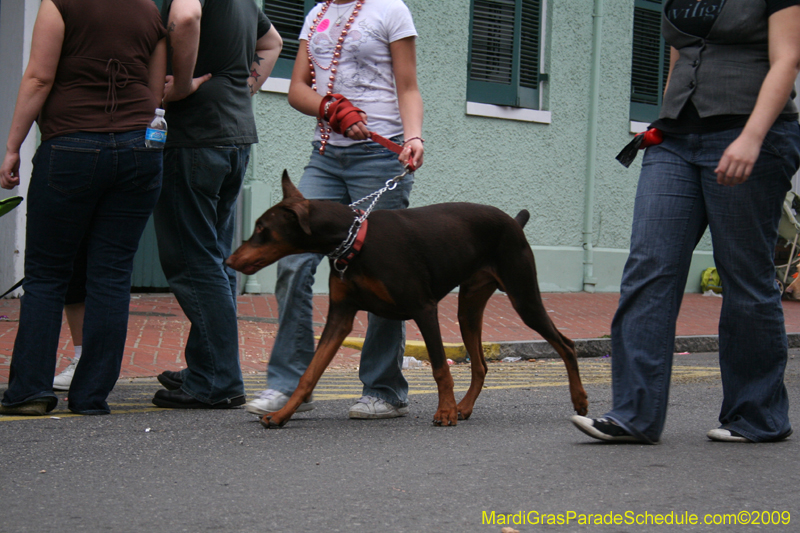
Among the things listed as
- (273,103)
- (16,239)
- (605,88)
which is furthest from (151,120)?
(605,88)

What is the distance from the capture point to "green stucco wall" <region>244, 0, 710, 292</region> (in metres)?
12.1

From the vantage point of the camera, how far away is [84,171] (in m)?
3.92

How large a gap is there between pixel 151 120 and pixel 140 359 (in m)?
2.81

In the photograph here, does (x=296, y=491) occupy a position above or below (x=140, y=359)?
above

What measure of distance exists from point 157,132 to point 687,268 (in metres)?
2.26

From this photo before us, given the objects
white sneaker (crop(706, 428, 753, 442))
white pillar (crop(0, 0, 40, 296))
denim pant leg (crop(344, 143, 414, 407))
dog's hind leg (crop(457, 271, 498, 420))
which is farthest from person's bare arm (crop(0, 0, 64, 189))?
white pillar (crop(0, 0, 40, 296))

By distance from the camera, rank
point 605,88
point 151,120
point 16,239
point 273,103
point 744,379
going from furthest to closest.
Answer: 1. point 605,88
2. point 273,103
3. point 16,239
4. point 151,120
5. point 744,379

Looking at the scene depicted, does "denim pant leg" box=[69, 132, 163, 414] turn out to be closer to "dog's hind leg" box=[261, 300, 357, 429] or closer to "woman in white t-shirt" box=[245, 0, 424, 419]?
"woman in white t-shirt" box=[245, 0, 424, 419]

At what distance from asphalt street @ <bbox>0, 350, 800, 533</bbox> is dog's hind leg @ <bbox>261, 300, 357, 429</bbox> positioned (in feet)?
0.21

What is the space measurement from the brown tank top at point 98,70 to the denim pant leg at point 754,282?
240cm

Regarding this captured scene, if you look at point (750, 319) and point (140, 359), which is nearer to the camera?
point (750, 319)

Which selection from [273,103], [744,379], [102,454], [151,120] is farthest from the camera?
[273,103]

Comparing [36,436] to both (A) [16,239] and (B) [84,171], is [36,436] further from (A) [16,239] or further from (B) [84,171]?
(A) [16,239]

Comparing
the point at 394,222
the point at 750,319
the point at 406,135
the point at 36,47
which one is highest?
the point at 36,47
